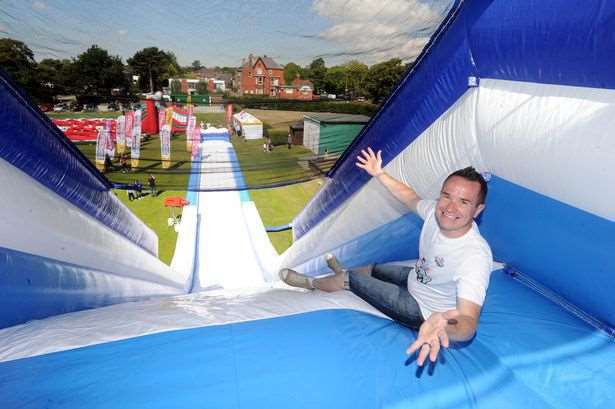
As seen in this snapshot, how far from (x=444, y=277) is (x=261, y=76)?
1.46 meters

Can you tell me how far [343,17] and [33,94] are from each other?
1680 mm

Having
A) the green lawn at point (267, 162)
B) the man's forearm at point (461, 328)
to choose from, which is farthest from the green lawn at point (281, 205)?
the man's forearm at point (461, 328)

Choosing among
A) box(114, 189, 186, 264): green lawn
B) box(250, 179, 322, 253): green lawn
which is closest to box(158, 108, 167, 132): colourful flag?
box(114, 189, 186, 264): green lawn

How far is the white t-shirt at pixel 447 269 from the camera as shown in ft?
3.51

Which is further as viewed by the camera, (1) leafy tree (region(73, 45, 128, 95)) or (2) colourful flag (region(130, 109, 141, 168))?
(2) colourful flag (region(130, 109, 141, 168))

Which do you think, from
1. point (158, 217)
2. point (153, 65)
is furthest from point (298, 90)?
point (158, 217)

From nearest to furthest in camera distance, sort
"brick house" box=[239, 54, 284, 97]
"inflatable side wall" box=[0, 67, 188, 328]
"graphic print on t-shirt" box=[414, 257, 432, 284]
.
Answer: "graphic print on t-shirt" box=[414, 257, 432, 284], "inflatable side wall" box=[0, 67, 188, 328], "brick house" box=[239, 54, 284, 97]

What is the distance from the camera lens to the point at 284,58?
1901mm

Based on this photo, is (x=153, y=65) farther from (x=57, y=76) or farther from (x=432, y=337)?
(x=432, y=337)

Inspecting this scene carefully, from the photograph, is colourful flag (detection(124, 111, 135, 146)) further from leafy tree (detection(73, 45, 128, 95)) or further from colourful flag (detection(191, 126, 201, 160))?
colourful flag (detection(191, 126, 201, 160))

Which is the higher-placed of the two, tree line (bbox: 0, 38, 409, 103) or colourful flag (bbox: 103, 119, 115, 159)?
tree line (bbox: 0, 38, 409, 103)

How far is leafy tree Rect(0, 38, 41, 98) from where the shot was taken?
1541 millimetres

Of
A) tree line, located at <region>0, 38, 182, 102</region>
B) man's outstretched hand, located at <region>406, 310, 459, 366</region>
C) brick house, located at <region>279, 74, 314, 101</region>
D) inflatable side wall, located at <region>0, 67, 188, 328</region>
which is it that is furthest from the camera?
brick house, located at <region>279, 74, 314, 101</region>

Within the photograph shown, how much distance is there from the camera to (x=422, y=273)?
1.32m
